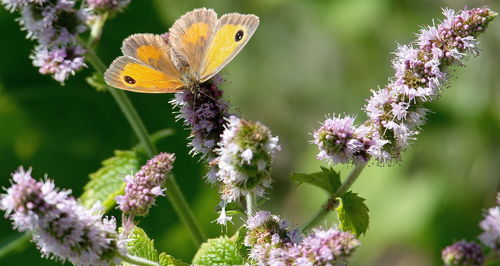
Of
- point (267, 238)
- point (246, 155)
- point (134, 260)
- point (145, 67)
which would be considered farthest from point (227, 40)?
point (134, 260)

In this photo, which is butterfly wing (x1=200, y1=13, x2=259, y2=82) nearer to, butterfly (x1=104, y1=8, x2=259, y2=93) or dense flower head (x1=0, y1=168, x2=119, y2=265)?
butterfly (x1=104, y1=8, x2=259, y2=93)

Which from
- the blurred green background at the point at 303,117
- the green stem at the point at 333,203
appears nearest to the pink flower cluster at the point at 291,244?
the green stem at the point at 333,203

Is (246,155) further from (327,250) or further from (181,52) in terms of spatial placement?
(181,52)

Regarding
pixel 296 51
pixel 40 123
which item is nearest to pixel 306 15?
pixel 296 51

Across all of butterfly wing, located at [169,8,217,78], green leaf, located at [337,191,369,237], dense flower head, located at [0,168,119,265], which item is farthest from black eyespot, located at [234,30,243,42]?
dense flower head, located at [0,168,119,265]

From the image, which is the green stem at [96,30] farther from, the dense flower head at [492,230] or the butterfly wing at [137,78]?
the dense flower head at [492,230]

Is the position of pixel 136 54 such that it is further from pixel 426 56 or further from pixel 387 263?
pixel 387 263
